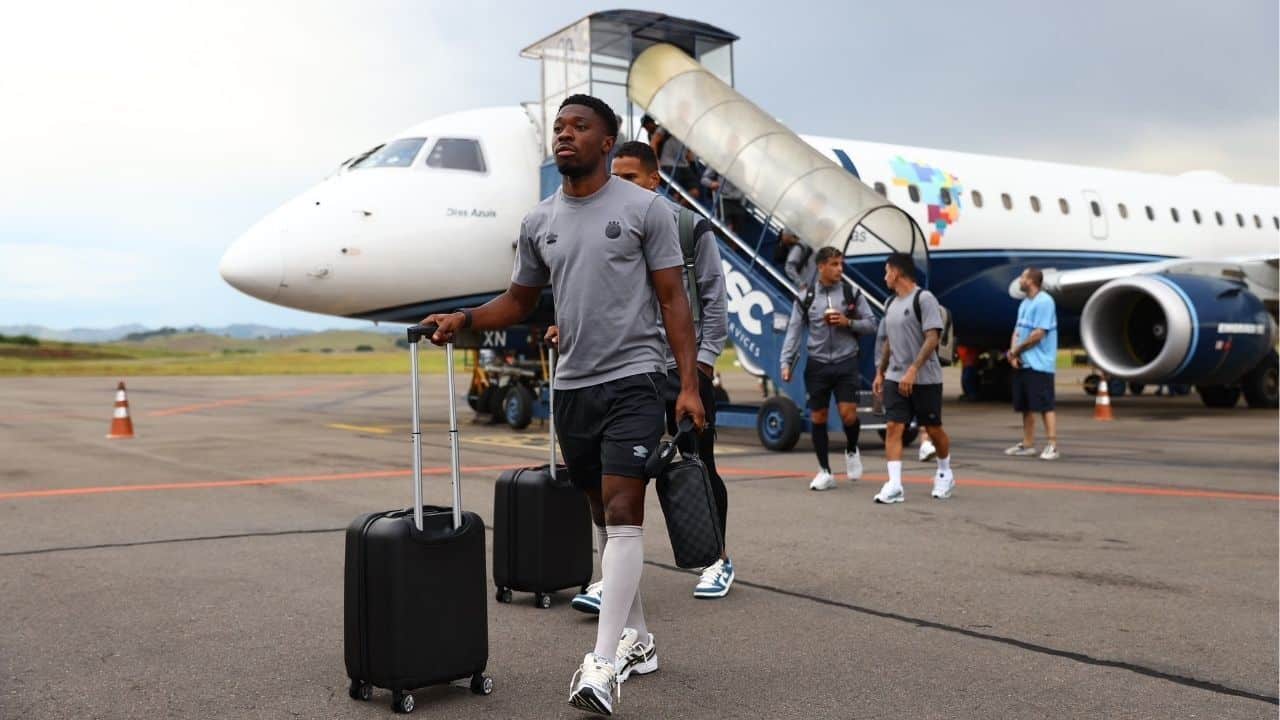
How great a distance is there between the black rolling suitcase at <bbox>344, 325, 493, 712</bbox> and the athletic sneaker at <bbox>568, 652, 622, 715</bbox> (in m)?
0.38

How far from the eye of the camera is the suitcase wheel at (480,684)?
10.9 ft

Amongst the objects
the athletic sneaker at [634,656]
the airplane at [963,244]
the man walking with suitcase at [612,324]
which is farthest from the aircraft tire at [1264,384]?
the man walking with suitcase at [612,324]

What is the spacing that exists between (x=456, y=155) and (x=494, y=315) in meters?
8.76

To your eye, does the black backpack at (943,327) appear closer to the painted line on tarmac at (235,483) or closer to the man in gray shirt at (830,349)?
the man in gray shirt at (830,349)

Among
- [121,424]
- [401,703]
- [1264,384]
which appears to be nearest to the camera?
[401,703]

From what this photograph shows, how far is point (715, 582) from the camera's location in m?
4.55

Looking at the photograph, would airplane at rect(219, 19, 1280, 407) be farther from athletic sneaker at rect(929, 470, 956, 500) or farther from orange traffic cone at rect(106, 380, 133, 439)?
athletic sneaker at rect(929, 470, 956, 500)

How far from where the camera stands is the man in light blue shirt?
9.84 meters

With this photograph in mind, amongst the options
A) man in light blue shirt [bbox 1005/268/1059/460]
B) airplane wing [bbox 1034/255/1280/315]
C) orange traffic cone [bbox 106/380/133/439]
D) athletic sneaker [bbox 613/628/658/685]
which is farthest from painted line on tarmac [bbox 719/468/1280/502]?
airplane wing [bbox 1034/255/1280/315]

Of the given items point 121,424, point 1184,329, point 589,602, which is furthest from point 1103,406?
point 589,602

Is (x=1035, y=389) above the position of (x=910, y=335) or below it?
below

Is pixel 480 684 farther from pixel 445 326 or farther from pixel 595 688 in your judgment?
pixel 445 326

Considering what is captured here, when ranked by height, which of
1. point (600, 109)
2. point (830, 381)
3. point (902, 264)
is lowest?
point (830, 381)

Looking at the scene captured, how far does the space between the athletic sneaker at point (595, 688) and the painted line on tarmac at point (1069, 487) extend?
5.32 metres
